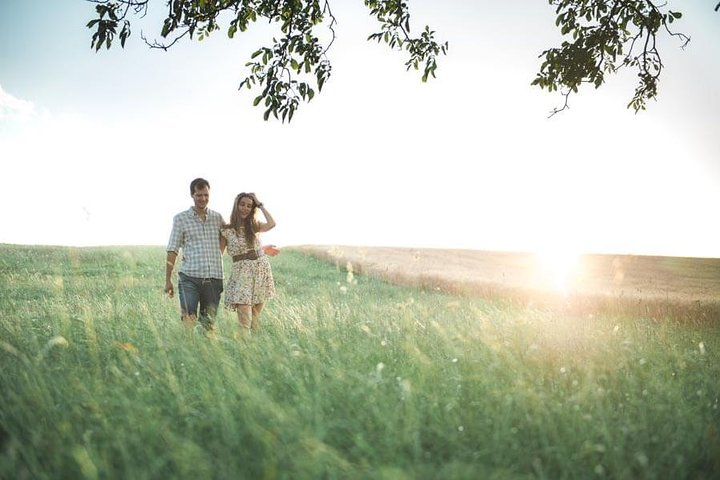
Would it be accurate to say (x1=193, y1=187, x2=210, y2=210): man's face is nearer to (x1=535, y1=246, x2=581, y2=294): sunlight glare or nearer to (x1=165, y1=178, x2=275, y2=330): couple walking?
(x1=165, y1=178, x2=275, y2=330): couple walking

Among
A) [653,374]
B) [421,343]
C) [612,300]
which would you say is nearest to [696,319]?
[612,300]

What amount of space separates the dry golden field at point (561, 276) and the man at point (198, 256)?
13.5 feet

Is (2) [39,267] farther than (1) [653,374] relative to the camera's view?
Yes

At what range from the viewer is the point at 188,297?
19.6 feet

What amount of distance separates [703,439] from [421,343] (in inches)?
109

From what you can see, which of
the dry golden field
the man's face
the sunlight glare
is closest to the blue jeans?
the man's face

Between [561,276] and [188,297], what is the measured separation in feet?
86.8

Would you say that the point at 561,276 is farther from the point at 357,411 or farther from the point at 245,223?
the point at 357,411

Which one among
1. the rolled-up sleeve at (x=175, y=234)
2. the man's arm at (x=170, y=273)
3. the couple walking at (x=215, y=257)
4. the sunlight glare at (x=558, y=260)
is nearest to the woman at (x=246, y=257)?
the couple walking at (x=215, y=257)

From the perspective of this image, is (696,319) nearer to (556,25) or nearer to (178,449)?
(556,25)

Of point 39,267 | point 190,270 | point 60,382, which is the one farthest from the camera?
point 39,267

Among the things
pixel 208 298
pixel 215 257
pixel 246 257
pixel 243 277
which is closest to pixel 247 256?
pixel 246 257

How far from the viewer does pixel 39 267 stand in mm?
20750

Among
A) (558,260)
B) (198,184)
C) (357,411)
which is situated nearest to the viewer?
(357,411)
